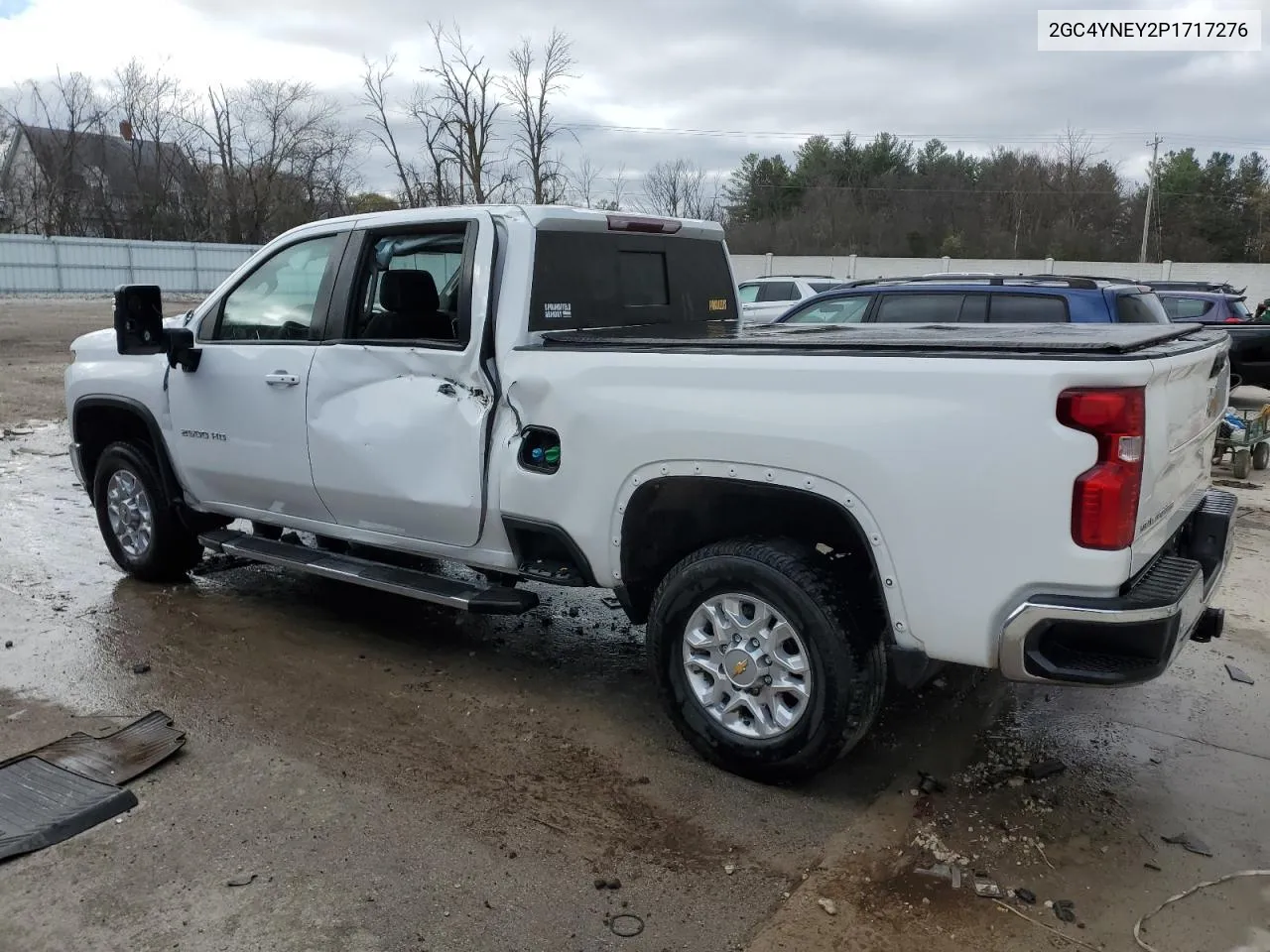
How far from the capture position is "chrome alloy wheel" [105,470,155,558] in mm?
6035

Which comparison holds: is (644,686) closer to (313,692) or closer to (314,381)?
(313,692)

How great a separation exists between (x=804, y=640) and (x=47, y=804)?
108 inches

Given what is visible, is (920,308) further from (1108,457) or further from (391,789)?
(391,789)

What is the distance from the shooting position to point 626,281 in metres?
4.97

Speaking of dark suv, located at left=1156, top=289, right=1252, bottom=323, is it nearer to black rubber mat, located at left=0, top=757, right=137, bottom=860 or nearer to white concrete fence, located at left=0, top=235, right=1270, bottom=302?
→ black rubber mat, located at left=0, top=757, right=137, bottom=860

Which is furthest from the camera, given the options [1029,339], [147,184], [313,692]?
[147,184]

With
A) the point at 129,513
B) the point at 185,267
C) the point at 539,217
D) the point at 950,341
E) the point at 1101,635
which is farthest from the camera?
the point at 185,267

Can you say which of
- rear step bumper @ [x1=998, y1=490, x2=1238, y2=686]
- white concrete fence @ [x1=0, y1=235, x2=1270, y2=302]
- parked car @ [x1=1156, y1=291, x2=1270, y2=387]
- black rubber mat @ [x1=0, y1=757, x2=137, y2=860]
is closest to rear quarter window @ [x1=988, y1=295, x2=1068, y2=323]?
parked car @ [x1=1156, y1=291, x2=1270, y2=387]

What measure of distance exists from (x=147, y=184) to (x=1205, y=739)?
169ft

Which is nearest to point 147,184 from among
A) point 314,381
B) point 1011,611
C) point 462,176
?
point 462,176

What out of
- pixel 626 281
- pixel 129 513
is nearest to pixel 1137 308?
pixel 626 281

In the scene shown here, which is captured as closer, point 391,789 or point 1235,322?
point 391,789

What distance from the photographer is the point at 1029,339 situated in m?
3.32

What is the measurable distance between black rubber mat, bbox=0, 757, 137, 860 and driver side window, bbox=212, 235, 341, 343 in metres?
2.24
